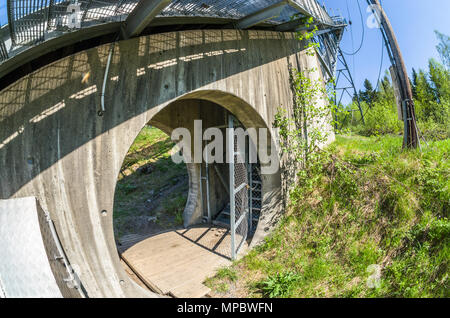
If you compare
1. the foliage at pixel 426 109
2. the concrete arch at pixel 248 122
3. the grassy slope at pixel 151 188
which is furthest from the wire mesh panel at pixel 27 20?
the foliage at pixel 426 109

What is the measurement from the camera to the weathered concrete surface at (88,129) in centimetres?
233

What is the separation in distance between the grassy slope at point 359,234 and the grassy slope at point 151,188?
12.2ft

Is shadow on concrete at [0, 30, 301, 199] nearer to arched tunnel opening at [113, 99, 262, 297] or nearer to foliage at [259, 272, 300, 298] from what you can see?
arched tunnel opening at [113, 99, 262, 297]

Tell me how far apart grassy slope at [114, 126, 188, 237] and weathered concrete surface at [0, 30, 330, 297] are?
4342mm

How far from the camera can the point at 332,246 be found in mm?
4438

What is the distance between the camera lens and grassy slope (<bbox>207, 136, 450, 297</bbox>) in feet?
11.8

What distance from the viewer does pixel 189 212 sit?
732cm

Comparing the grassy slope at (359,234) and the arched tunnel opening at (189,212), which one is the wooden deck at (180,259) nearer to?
the arched tunnel opening at (189,212)

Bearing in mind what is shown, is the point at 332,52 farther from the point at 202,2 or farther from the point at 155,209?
the point at 155,209

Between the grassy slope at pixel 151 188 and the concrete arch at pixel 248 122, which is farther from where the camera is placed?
the grassy slope at pixel 151 188

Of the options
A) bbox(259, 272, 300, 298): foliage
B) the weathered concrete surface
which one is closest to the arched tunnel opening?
bbox(259, 272, 300, 298): foliage
